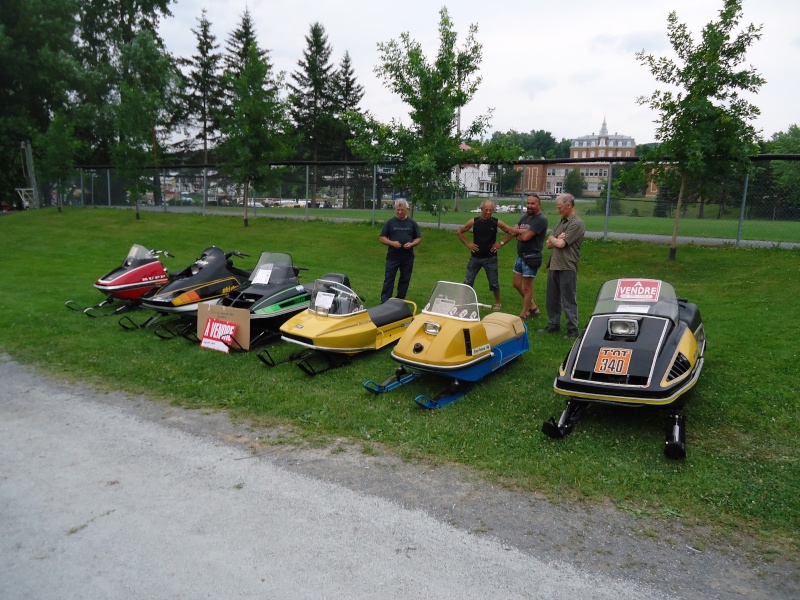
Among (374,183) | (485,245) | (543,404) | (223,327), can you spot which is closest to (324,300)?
(223,327)

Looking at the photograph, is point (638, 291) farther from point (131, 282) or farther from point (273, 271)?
point (131, 282)

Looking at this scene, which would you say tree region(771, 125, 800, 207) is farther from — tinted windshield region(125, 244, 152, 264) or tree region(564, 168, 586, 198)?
tinted windshield region(125, 244, 152, 264)

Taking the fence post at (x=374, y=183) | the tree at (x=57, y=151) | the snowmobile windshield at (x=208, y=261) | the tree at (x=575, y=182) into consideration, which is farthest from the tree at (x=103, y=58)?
the snowmobile windshield at (x=208, y=261)

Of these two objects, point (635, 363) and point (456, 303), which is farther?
point (456, 303)

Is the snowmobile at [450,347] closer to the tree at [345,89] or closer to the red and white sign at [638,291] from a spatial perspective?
the red and white sign at [638,291]

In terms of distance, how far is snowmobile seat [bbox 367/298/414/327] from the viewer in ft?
24.8

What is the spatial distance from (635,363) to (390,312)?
3632 mm

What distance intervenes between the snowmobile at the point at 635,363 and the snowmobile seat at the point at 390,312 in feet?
9.41

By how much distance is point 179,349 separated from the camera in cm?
796

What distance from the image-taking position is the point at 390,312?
306 inches

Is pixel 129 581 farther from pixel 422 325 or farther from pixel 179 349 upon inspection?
pixel 179 349

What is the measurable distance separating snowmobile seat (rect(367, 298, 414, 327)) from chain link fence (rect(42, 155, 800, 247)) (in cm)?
810

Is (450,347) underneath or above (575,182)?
underneath

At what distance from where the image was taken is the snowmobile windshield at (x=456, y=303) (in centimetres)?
621
